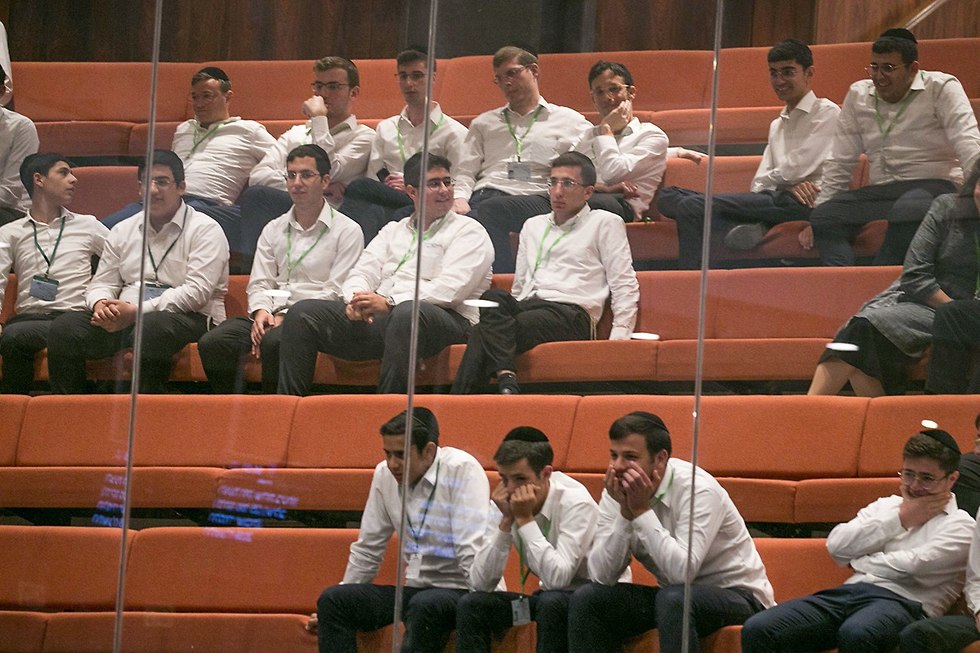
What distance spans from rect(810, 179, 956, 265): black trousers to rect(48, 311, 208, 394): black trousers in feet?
3.99

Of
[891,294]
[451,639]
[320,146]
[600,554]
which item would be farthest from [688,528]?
[320,146]

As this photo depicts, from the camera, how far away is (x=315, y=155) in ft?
9.03

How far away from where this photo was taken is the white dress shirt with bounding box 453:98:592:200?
2641mm

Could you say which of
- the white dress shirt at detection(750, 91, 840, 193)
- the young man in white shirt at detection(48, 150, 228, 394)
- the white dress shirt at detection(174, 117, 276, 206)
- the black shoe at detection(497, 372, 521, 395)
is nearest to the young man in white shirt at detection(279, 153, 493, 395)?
the black shoe at detection(497, 372, 521, 395)

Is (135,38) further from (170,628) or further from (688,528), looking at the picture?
(688,528)

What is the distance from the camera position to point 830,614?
2275 mm

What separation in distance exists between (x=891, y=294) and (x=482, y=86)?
0.87m

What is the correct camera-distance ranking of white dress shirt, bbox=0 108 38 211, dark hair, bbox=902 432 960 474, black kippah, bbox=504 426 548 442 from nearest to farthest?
dark hair, bbox=902 432 960 474 → black kippah, bbox=504 426 548 442 → white dress shirt, bbox=0 108 38 211

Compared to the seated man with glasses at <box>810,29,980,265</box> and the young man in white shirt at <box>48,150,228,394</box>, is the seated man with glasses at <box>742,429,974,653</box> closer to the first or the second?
the seated man with glasses at <box>810,29,980,265</box>

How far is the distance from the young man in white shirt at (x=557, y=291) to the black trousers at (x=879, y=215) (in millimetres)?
385

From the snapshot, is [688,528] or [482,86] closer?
[688,528]

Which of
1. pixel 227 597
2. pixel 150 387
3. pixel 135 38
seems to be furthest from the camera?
pixel 135 38

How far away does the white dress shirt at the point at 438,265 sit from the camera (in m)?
2.59

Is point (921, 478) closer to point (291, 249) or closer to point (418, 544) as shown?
point (418, 544)
